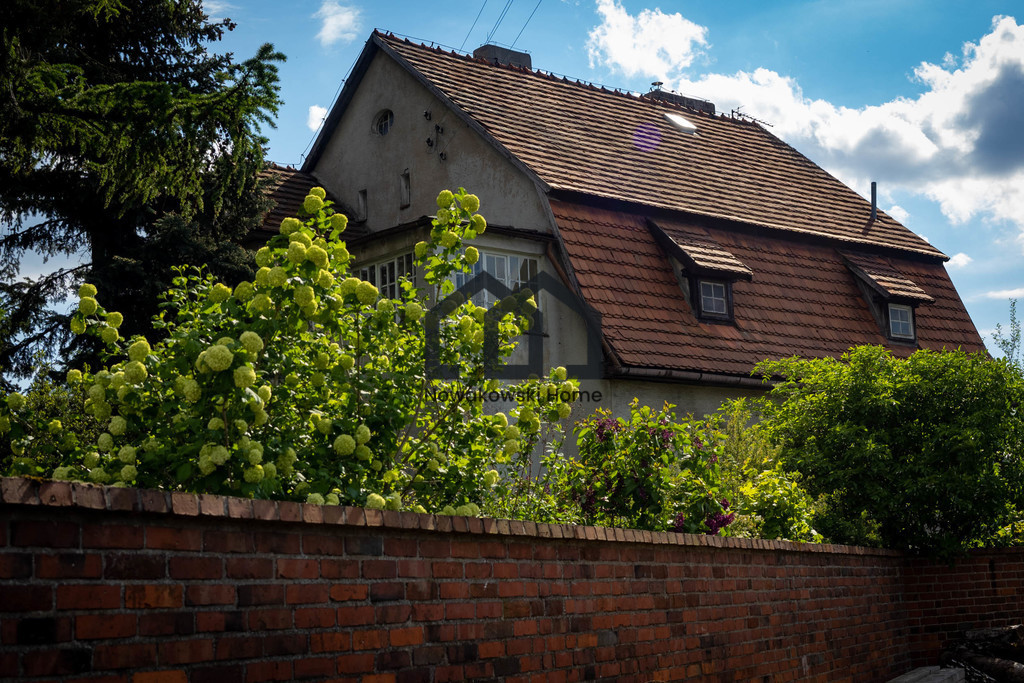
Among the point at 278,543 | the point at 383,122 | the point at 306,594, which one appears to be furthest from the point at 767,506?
the point at 383,122

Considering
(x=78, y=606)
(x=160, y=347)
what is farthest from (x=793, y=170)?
(x=78, y=606)

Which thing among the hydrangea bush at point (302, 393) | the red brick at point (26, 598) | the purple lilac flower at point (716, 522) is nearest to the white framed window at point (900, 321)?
the purple lilac flower at point (716, 522)

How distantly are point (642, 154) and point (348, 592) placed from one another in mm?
17089

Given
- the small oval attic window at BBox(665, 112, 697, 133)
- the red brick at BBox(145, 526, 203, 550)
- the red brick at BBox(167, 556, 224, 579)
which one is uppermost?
the small oval attic window at BBox(665, 112, 697, 133)

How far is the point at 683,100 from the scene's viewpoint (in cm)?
2597

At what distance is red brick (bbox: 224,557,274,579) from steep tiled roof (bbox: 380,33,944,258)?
12889mm

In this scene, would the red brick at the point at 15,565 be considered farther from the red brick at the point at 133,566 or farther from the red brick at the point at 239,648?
the red brick at the point at 239,648

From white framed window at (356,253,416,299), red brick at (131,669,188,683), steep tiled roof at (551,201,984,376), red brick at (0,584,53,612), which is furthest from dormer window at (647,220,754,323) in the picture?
red brick at (0,584,53,612)

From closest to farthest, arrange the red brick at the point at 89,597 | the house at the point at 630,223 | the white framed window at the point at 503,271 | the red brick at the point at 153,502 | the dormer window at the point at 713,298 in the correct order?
the red brick at the point at 89,597
the red brick at the point at 153,502
the white framed window at the point at 503,271
the house at the point at 630,223
the dormer window at the point at 713,298

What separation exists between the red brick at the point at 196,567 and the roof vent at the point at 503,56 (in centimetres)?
2018

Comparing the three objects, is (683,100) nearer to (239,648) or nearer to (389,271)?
(389,271)

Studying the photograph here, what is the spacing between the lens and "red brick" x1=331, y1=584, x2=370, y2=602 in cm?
398

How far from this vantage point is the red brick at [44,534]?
2961mm

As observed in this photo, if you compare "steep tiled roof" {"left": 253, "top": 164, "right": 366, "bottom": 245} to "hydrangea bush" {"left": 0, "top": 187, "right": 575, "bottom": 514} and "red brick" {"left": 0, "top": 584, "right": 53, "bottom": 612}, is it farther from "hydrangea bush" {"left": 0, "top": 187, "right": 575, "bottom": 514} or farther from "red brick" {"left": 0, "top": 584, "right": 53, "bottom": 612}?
"red brick" {"left": 0, "top": 584, "right": 53, "bottom": 612}
